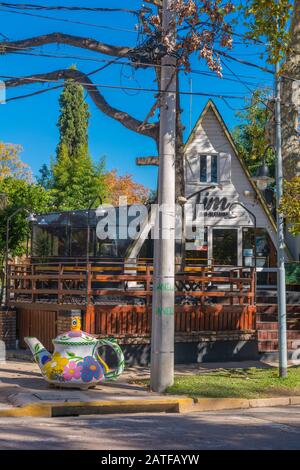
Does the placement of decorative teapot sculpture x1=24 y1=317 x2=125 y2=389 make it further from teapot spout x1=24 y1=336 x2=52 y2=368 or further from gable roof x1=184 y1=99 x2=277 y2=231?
gable roof x1=184 y1=99 x2=277 y2=231

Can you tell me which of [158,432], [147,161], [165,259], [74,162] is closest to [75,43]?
[147,161]

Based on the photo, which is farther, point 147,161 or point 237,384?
point 147,161

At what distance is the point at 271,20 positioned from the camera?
45.6ft

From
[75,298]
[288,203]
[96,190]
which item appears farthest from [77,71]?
[96,190]

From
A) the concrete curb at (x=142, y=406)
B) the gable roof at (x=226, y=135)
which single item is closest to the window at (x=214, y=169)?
the gable roof at (x=226, y=135)

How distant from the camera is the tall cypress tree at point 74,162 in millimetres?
41656

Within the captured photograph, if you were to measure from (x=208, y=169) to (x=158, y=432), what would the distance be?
18551mm

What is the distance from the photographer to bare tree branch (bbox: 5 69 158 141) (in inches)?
693

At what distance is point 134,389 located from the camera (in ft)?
41.9

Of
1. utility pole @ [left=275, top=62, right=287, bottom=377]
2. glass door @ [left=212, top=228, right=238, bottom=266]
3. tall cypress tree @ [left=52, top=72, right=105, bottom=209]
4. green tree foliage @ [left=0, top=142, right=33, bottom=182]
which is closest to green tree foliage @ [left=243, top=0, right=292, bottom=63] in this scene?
utility pole @ [left=275, top=62, right=287, bottom=377]

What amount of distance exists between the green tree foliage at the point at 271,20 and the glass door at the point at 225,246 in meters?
13.1

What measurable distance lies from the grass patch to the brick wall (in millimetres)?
5926

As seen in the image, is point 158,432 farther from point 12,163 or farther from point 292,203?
point 12,163

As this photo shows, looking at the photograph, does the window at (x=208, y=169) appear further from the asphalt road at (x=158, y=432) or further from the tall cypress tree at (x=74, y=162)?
the asphalt road at (x=158, y=432)
